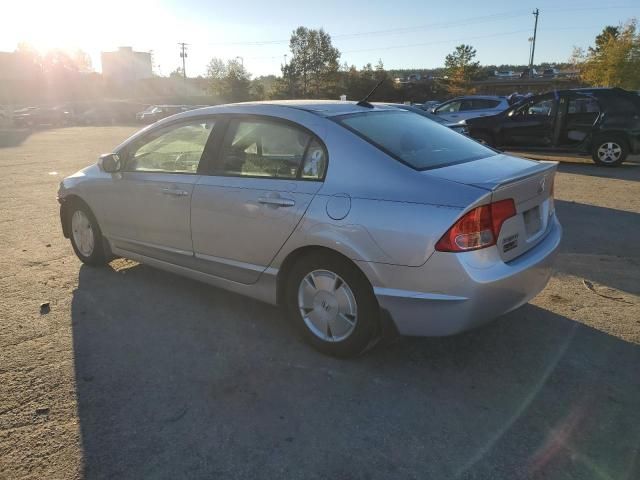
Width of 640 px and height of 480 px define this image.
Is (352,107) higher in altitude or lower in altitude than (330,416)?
higher

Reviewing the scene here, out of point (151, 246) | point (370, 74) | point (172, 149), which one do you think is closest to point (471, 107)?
point (172, 149)

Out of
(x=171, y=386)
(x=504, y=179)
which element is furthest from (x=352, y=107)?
(x=171, y=386)

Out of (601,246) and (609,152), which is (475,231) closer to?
(601,246)

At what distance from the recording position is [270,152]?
146 inches

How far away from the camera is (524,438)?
8.63ft

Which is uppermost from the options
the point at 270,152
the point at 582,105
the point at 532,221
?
the point at 582,105

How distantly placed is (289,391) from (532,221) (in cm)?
183

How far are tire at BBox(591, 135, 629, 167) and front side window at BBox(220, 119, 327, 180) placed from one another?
10690 mm

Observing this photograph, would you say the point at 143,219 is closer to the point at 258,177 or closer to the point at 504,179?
the point at 258,177

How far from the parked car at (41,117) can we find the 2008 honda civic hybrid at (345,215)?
38453 mm

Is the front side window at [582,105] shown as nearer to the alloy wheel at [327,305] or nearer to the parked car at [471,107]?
the parked car at [471,107]

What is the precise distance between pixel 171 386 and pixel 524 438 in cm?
198

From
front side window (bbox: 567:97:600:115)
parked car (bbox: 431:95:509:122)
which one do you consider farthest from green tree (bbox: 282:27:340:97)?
front side window (bbox: 567:97:600:115)

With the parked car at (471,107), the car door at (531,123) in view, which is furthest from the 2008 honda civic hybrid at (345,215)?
the parked car at (471,107)
